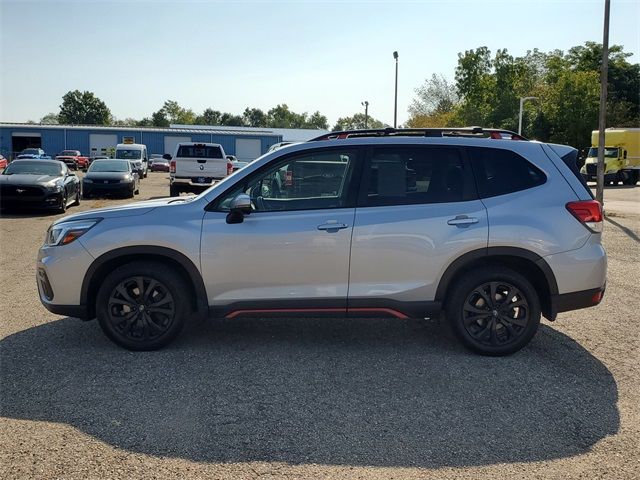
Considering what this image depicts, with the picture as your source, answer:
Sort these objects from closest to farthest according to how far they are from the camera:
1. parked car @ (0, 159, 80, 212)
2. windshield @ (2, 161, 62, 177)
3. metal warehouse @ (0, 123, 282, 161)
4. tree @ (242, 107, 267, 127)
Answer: parked car @ (0, 159, 80, 212), windshield @ (2, 161, 62, 177), metal warehouse @ (0, 123, 282, 161), tree @ (242, 107, 267, 127)

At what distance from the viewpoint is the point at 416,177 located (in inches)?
207

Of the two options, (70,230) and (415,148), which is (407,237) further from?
(70,230)

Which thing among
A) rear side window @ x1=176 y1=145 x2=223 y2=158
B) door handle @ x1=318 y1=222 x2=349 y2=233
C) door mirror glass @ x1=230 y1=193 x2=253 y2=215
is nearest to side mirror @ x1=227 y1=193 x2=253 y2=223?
door mirror glass @ x1=230 y1=193 x2=253 y2=215

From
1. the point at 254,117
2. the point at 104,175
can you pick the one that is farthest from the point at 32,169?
the point at 254,117

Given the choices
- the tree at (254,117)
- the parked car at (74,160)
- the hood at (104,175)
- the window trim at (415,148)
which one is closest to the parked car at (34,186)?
the hood at (104,175)

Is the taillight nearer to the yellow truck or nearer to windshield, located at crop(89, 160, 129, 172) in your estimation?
windshield, located at crop(89, 160, 129, 172)

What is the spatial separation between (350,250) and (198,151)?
49.1 feet

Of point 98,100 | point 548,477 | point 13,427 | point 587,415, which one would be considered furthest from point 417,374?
point 98,100

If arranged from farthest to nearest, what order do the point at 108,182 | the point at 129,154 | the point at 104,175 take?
1. the point at 129,154
2. the point at 104,175
3. the point at 108,182

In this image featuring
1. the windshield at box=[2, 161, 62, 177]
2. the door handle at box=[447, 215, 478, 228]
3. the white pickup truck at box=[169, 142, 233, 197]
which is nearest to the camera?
the door handle at box=[447, 215, 478, 228]

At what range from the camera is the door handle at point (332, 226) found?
5.03 m

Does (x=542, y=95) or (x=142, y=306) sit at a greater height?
(x=542, y=95)

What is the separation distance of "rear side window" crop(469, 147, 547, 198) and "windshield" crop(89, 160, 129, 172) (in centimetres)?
1854

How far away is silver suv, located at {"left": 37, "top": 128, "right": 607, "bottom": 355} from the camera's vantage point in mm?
5062
